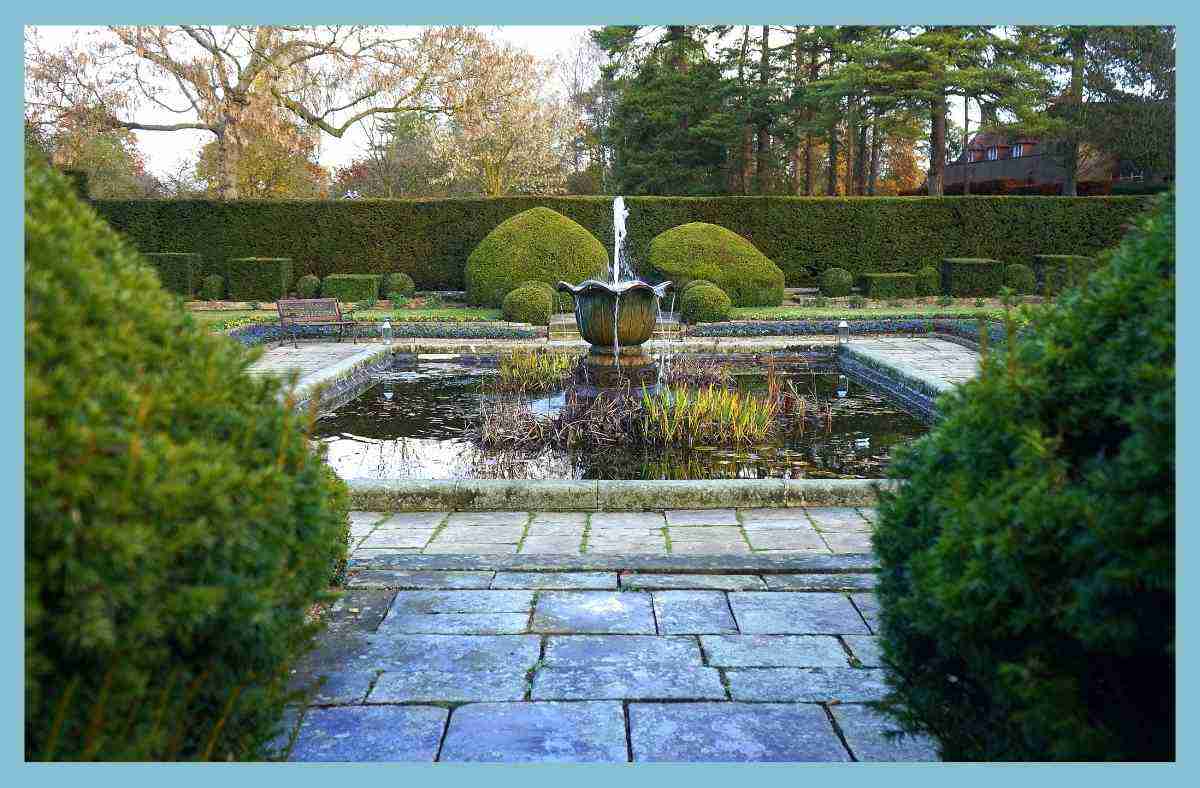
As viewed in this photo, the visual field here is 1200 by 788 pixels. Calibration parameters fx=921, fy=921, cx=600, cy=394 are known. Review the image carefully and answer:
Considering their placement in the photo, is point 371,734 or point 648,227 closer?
point 371,734

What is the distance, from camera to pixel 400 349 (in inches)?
481

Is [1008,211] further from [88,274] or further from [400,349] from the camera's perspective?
[88,274]

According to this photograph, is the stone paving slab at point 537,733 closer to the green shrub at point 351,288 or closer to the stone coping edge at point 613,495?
the stone coping edge at point 613,495

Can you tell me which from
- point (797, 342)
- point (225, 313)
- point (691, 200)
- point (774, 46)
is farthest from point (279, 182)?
point (797, 342)

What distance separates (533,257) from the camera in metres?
16.8

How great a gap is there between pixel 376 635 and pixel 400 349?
943 cm

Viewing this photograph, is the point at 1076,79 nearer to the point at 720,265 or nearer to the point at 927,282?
the point at 927,282

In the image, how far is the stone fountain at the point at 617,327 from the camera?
9.05 meters

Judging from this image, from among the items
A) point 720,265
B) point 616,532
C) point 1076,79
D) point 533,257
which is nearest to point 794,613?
point 616,532

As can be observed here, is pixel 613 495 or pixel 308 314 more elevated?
pixel 308 314

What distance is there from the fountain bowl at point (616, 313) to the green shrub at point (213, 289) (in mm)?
13011

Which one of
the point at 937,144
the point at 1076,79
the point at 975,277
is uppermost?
the point at 1076,79

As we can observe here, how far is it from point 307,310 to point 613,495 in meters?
9.41

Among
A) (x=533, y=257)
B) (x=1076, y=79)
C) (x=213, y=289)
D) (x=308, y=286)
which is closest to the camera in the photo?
(x=533, y=257)
